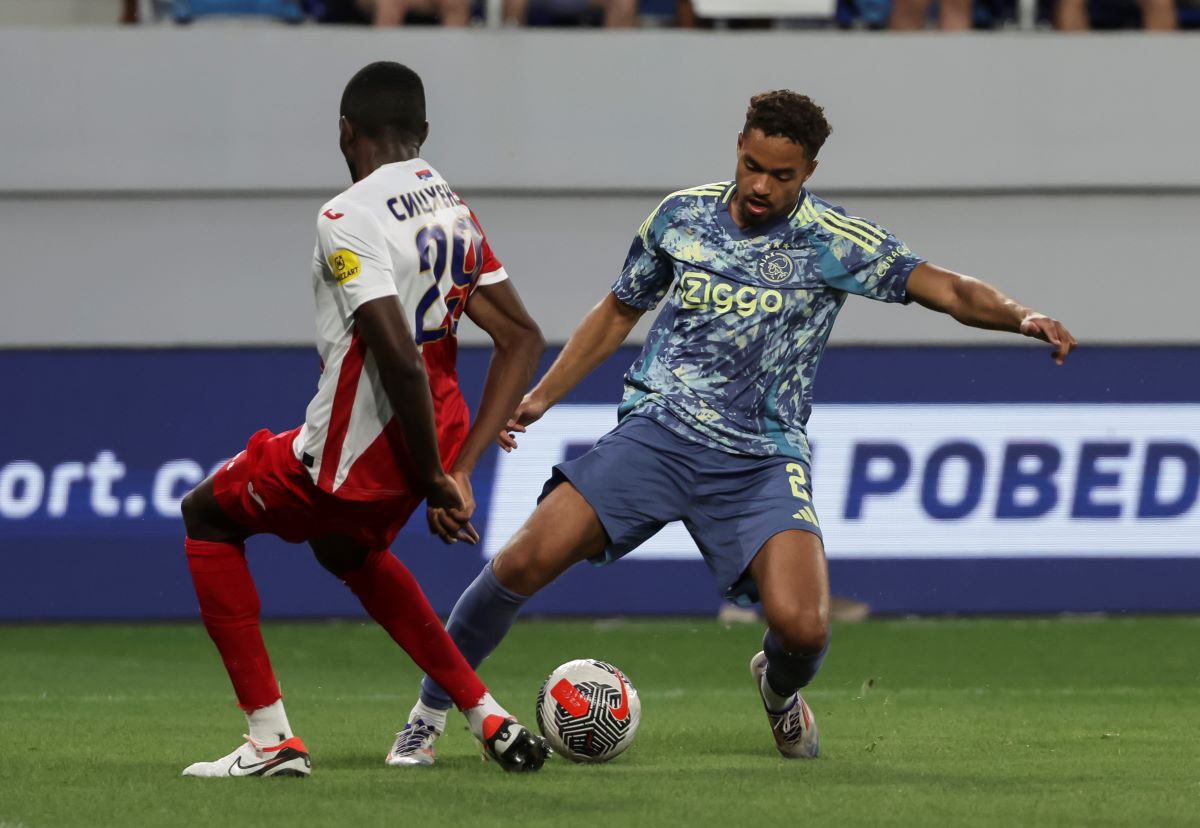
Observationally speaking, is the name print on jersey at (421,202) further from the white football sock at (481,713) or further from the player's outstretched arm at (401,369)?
the white football sock at (481,713)

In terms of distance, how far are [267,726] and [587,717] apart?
3.26ft

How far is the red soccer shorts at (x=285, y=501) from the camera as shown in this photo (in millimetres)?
5168

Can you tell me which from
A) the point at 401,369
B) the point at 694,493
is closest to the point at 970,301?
the point at 694,493

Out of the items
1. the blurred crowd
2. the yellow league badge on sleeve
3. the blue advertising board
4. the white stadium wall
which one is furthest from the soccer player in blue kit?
the blurred crowd

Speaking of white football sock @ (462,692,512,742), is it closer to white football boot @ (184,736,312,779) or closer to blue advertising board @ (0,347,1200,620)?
white football boot @ (184,736,312,779)

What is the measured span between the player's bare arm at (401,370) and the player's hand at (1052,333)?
1639 mm

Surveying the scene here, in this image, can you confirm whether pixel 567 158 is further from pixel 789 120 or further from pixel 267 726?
pixel 267 726

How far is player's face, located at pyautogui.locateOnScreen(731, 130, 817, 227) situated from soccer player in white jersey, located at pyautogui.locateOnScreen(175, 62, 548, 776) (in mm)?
856

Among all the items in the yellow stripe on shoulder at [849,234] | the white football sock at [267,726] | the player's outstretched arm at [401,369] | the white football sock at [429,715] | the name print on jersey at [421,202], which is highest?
the name print on jersey at [421,202]

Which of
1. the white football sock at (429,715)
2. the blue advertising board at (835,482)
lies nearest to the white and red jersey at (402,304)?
the white football sock at (429,715)

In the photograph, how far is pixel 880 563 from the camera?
11.0 metres

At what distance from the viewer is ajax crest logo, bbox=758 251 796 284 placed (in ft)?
19.1

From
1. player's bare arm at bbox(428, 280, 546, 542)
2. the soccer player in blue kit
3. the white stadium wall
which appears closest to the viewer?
player's bare arm at bbox(428, 280, 546, 542)

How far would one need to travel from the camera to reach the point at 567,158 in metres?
12.0
